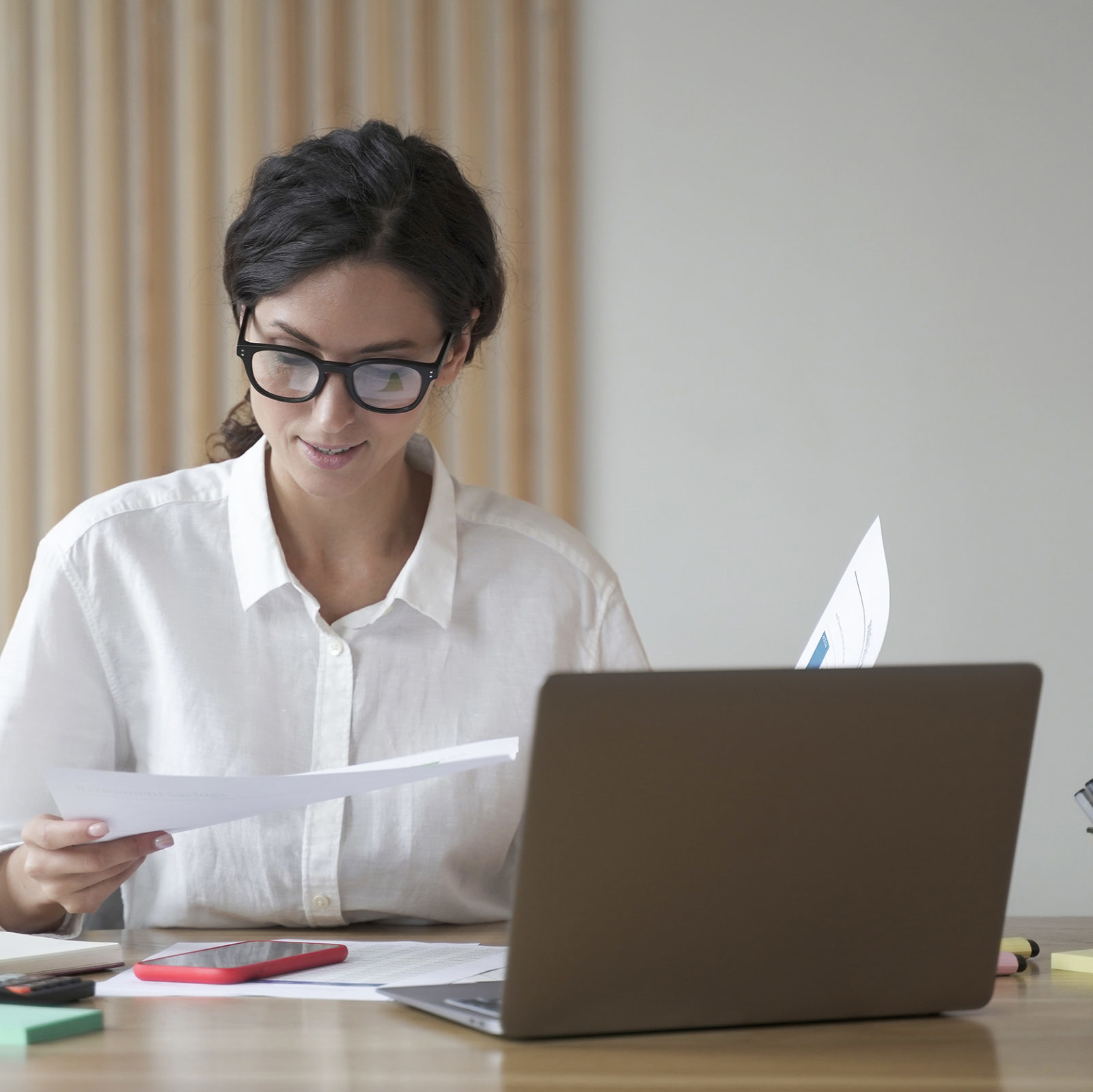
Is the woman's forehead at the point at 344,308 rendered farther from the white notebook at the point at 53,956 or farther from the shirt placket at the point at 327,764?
the white notebook at the point at 53,956

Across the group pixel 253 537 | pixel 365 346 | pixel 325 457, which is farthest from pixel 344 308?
pixel 253 537

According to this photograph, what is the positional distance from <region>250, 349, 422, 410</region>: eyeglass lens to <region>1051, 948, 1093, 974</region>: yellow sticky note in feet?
2.64

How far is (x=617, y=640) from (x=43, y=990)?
888mm

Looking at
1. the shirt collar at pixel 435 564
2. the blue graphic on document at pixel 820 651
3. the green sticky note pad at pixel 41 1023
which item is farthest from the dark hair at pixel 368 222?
the green sticky note pad at pixel 41 1023

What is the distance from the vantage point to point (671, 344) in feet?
9.00

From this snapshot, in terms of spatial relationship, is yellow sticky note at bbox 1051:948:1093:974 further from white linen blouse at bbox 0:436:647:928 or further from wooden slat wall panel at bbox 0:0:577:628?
wooden slat wall panel at bbox 0:0:577:628

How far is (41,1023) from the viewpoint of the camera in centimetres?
77

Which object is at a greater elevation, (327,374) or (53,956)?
(327,374)

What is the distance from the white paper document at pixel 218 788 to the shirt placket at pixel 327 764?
0.45m

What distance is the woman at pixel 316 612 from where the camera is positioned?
1.37 m

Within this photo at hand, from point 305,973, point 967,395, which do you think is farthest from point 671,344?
point 305,973

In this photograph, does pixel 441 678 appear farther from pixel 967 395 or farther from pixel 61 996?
pixel 967 395

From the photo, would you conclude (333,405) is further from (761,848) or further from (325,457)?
(761,848)

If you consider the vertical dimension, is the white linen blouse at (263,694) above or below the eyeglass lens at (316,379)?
below
